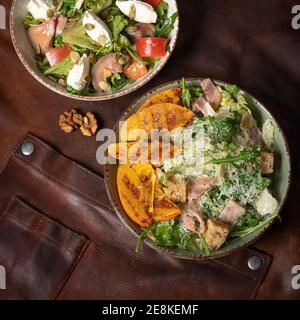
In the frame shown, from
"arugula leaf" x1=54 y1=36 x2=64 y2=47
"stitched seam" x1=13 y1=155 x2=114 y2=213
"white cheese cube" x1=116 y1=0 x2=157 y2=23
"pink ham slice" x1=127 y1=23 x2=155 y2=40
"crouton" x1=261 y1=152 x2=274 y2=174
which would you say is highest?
"white cheese cube" x1=116 y1=0 x2=157 y2=23

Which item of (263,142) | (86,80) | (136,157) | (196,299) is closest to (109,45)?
(86,80)

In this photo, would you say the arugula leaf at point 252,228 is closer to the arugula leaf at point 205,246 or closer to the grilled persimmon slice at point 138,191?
the arugula leaf at point 205,246

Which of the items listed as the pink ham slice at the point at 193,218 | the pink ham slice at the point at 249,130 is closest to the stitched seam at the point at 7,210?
the pink ham slice at the point at 193,218

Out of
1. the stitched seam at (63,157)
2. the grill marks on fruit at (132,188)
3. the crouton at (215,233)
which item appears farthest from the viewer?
the stitched seam at (63,157)

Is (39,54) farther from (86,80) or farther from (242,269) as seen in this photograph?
(242,269)

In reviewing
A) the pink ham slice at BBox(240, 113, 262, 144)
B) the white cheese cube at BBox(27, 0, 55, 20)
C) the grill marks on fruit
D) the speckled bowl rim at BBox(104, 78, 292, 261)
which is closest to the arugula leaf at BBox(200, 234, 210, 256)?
the speckled bowl rim at BBox(104, 78, 292, 261)

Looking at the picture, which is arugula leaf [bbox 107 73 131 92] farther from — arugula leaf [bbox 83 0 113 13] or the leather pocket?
the leather pocket

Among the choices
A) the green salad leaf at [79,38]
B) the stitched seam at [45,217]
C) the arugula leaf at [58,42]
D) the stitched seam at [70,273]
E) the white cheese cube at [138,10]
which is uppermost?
the white cheese cube at [138,10]
